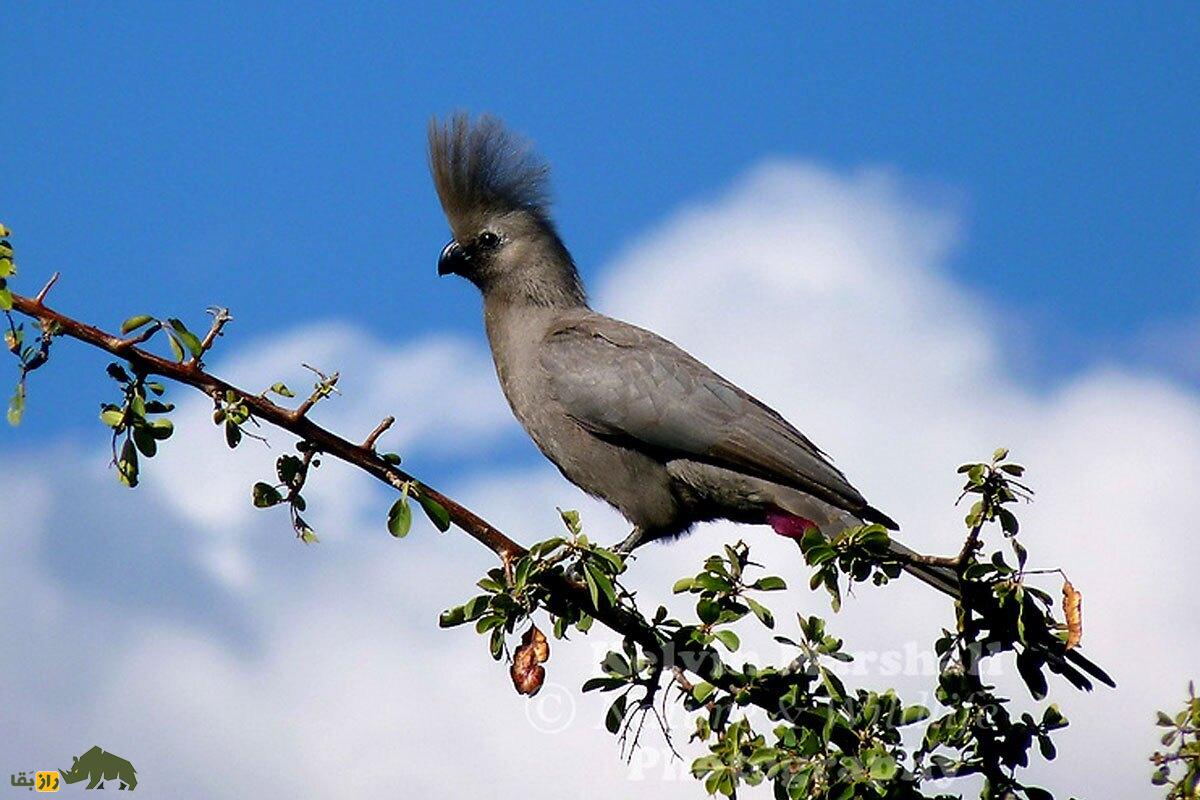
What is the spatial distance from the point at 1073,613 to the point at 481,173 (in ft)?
15.1

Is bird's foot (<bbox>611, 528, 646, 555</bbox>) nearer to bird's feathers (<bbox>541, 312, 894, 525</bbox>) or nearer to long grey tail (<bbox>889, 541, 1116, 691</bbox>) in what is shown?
bird's feathers (<bbox>541, 312, 894, 525</bbox>)

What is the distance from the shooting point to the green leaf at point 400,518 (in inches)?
130

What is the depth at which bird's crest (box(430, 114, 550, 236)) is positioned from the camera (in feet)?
23.8

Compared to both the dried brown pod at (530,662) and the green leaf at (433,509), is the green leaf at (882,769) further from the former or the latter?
the green leaf at (433,509)

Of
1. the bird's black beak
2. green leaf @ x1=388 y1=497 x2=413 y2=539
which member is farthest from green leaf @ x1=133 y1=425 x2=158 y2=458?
the bird's black beak

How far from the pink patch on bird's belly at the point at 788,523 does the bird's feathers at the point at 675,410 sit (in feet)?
0.44

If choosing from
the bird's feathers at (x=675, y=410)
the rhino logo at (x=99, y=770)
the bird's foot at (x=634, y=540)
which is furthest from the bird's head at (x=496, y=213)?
the rhino logo at (x=99, y=770)

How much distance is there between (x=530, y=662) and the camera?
340 centimetres

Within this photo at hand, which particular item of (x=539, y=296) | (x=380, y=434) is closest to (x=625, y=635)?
(x=380, y=434)

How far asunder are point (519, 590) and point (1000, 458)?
4.23 feet

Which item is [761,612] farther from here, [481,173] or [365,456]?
[481,173]

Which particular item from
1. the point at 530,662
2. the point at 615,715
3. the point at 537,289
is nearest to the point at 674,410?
the point at 537,289

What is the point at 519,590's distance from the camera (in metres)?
3.39

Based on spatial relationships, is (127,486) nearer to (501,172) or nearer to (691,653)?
(691,653)
